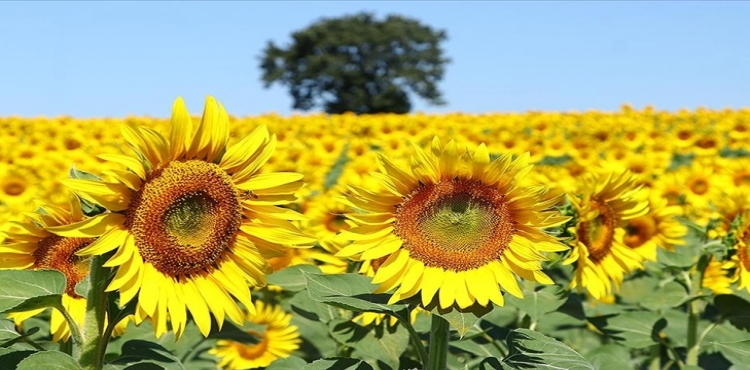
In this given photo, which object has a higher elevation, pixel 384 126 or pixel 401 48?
pixel 401 48

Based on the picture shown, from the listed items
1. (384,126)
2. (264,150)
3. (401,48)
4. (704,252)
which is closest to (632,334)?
(704,252)

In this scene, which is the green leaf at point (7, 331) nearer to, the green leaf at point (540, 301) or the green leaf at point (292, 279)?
the green leaf at point (292, 279)

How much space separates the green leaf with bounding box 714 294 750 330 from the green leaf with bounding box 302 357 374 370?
1.69 metres

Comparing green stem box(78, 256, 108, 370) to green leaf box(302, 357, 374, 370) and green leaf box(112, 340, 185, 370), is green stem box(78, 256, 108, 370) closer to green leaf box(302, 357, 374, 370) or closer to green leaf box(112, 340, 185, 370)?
green leaf box(112, 340, 185, 370)

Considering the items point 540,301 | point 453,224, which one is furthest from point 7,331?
point 540,301

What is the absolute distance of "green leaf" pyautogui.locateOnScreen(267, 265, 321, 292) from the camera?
3434 mm

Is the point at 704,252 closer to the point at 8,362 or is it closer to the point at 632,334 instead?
the point at 632,334

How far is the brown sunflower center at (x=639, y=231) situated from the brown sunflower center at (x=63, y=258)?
252 cm

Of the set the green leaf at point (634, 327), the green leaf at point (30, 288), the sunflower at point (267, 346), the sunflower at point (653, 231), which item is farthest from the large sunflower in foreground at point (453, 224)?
the sunflower at point (653, 231)

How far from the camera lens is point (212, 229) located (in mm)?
2496

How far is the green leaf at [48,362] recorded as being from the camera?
2.30 meters

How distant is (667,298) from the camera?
419 cm

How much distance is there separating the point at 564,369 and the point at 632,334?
151cm

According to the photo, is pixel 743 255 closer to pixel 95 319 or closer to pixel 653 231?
pixel 653 231
